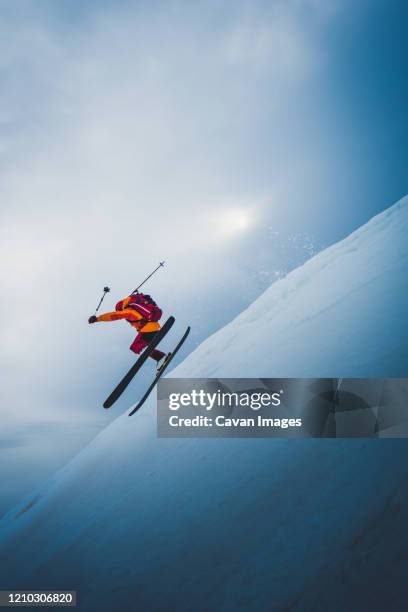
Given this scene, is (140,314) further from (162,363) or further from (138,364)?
(162,363)

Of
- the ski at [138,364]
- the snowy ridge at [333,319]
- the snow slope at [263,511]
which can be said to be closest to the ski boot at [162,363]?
the ski at [138,364]

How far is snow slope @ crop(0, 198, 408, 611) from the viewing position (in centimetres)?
539

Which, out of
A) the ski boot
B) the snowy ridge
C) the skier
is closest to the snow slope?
the snowy ridge

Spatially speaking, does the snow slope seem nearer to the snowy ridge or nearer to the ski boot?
the snowy ridge

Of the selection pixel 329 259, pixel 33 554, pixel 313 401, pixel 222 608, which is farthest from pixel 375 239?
pixel 33 554

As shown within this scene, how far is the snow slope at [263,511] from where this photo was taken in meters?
5.39

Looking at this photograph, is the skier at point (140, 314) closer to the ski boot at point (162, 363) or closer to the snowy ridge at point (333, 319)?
the ski boot at point (162, 363)

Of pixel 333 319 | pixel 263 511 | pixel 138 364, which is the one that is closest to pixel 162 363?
pixel 138 364

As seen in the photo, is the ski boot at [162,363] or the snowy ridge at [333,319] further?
the snowy ridge at [333,319]

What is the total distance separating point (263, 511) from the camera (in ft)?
23.1

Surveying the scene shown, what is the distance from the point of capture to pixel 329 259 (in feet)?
74.1

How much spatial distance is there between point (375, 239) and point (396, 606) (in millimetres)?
19296

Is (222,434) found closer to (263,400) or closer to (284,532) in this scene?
(263,400)

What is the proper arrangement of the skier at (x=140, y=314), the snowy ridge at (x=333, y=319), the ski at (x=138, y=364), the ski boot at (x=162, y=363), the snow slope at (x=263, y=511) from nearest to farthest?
the snow slope at (x=263, y=511) < the ski at (x=138, y=364) < the skier at (x=140, y=314) < the ski boot at (x=162, y=363) < the snowy ridge at (x=333, y=319)
